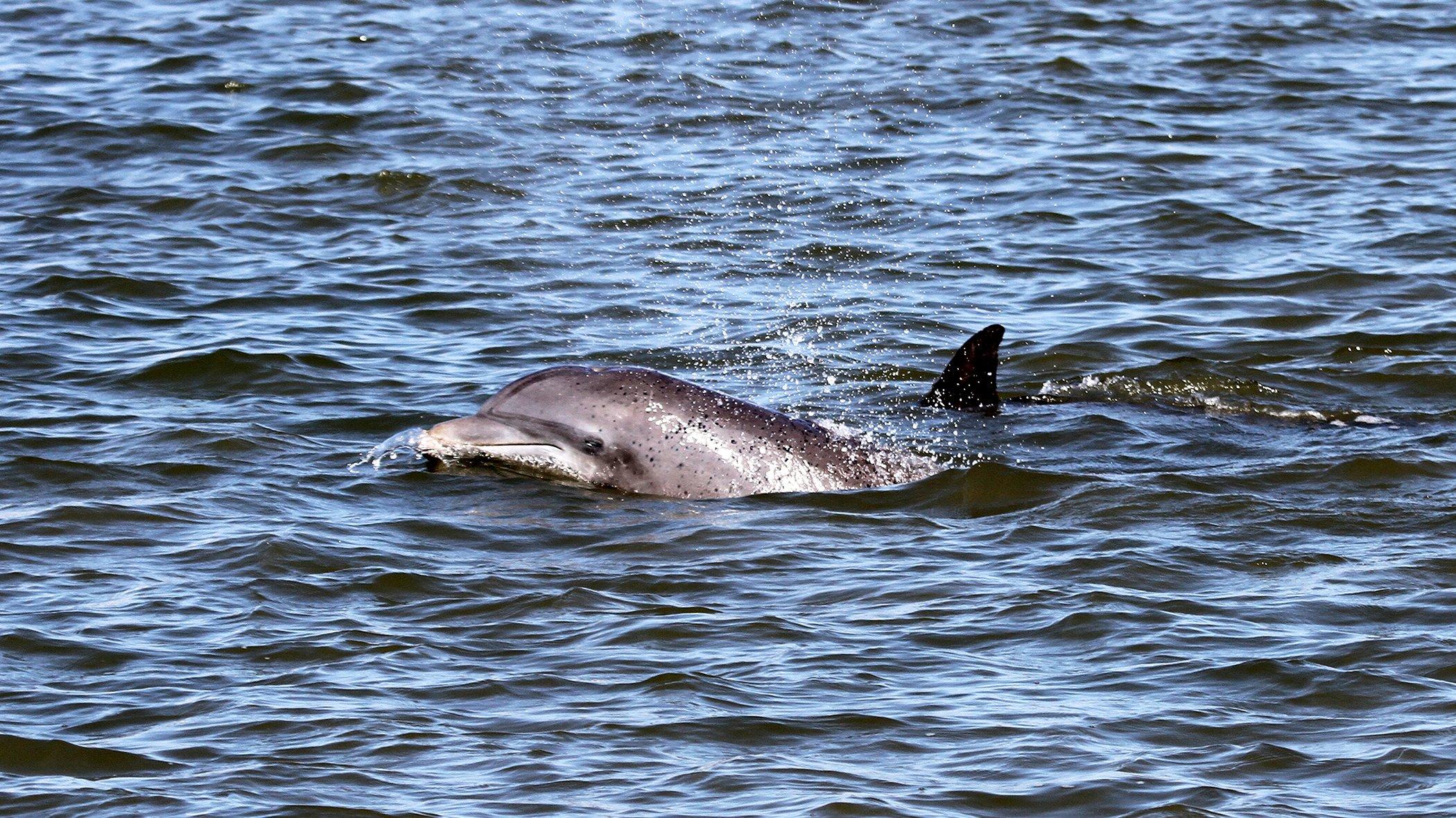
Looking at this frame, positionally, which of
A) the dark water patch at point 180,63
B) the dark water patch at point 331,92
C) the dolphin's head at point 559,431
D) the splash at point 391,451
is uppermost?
the dark water patch at point 180,63

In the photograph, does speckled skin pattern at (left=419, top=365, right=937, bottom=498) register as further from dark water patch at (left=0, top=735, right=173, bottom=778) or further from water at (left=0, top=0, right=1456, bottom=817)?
dark water patch at (left=0, top=735, right=173, bottom=778)

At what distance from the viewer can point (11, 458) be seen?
1130 centimetres

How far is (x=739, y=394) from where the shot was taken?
1305 centimetres

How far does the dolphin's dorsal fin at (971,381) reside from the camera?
12.0 meters

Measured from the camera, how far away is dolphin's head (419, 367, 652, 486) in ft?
35.3

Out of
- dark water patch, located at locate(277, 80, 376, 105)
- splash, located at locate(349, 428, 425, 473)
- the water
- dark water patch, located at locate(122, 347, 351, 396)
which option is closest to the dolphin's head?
the water

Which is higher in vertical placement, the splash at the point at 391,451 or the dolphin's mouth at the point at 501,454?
the dolphin's mouth at the point at 501,454

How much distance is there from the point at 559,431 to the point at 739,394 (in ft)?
8.12

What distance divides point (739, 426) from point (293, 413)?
10.6 feet

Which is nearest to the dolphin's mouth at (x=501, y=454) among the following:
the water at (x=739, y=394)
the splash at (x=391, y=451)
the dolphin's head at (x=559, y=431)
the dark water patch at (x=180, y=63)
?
the dolphin's head at (x=559, y=431)

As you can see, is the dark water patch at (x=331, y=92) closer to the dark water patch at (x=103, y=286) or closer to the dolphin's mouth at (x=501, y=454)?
the dark water patch at (x=103, y=286)

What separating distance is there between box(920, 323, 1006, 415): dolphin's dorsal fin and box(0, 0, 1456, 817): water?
0.16m

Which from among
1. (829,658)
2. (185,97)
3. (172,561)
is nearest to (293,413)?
(172,561)

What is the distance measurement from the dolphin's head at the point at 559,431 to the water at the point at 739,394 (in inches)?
8.4
